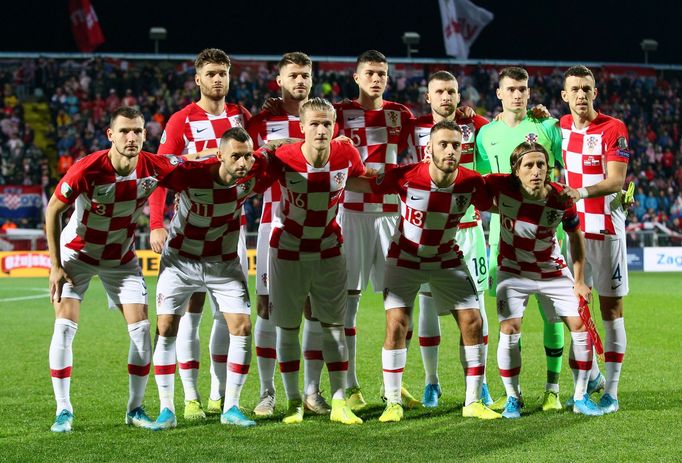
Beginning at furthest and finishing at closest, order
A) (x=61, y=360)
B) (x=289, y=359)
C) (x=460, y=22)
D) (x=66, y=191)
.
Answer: (x=460, y=22), (x=289, y=359), (x=61, y=360), (x=66, y=191)

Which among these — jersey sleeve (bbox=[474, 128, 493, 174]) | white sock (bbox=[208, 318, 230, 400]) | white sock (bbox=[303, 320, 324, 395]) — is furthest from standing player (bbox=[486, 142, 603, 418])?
white sock (bbox=[208, 318, 230, 400])

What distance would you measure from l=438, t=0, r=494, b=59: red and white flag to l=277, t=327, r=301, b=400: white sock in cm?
2625

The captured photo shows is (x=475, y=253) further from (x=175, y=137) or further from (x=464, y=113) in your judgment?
(x=175, y=137)

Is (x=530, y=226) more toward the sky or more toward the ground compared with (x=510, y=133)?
more toward the ground

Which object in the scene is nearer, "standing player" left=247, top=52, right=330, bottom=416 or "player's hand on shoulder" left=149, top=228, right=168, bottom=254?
"player's hand on shoulder" left=149, top=228, right=168, bottom=254

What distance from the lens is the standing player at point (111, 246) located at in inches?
235

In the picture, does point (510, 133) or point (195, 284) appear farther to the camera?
point (510, 133)

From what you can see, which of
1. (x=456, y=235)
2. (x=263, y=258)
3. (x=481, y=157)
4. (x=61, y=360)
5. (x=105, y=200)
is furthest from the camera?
(x=481, y=157)

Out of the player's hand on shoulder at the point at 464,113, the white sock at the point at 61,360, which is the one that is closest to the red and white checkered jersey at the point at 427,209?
the player's hand on shoulder at the point at 464,113

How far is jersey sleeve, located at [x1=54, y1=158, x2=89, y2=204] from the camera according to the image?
5.85 m

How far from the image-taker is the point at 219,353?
22.7 ft

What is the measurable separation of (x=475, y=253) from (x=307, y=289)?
54.0 inches

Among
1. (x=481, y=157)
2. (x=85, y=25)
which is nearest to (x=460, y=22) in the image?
(x=85, y=25)

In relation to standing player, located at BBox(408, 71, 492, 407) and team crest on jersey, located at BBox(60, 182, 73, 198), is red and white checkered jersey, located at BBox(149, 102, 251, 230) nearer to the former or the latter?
team crest on jersey, located at BBox(60, 182, 73, 198)
